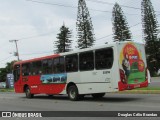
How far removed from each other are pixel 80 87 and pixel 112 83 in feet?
9.09

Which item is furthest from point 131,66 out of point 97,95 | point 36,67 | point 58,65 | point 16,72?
point 16,72

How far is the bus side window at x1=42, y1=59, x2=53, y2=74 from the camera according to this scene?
78.0ft

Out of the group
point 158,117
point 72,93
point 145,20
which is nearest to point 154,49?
point 145,20

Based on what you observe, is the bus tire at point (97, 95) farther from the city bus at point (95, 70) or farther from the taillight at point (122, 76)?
the taillight at point (122, 76)

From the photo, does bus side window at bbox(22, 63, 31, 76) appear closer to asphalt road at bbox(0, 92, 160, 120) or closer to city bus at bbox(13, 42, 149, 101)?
city bus at bbox(13, 42, 149, 101)

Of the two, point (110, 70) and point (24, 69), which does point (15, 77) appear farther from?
point (110, 70)

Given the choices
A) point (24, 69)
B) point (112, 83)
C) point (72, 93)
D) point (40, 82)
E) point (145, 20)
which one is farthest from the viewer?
point (145, 20)

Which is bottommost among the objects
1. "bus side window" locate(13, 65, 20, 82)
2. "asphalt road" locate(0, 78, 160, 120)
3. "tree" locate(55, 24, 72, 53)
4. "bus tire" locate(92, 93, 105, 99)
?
"asphalt road" locate(0, 78, 160, 120)

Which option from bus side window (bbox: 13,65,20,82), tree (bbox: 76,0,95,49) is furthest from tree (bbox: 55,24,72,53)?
bus side window (bbox: 13,65,20,82)

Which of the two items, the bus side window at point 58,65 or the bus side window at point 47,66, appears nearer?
the bus side window at point 58,65

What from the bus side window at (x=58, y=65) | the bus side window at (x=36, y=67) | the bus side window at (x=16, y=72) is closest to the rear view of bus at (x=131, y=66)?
the bus side window at (x=58, y=65)

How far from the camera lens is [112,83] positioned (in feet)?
62.5

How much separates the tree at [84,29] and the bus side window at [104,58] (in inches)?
2323

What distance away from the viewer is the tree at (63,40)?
297 feet
